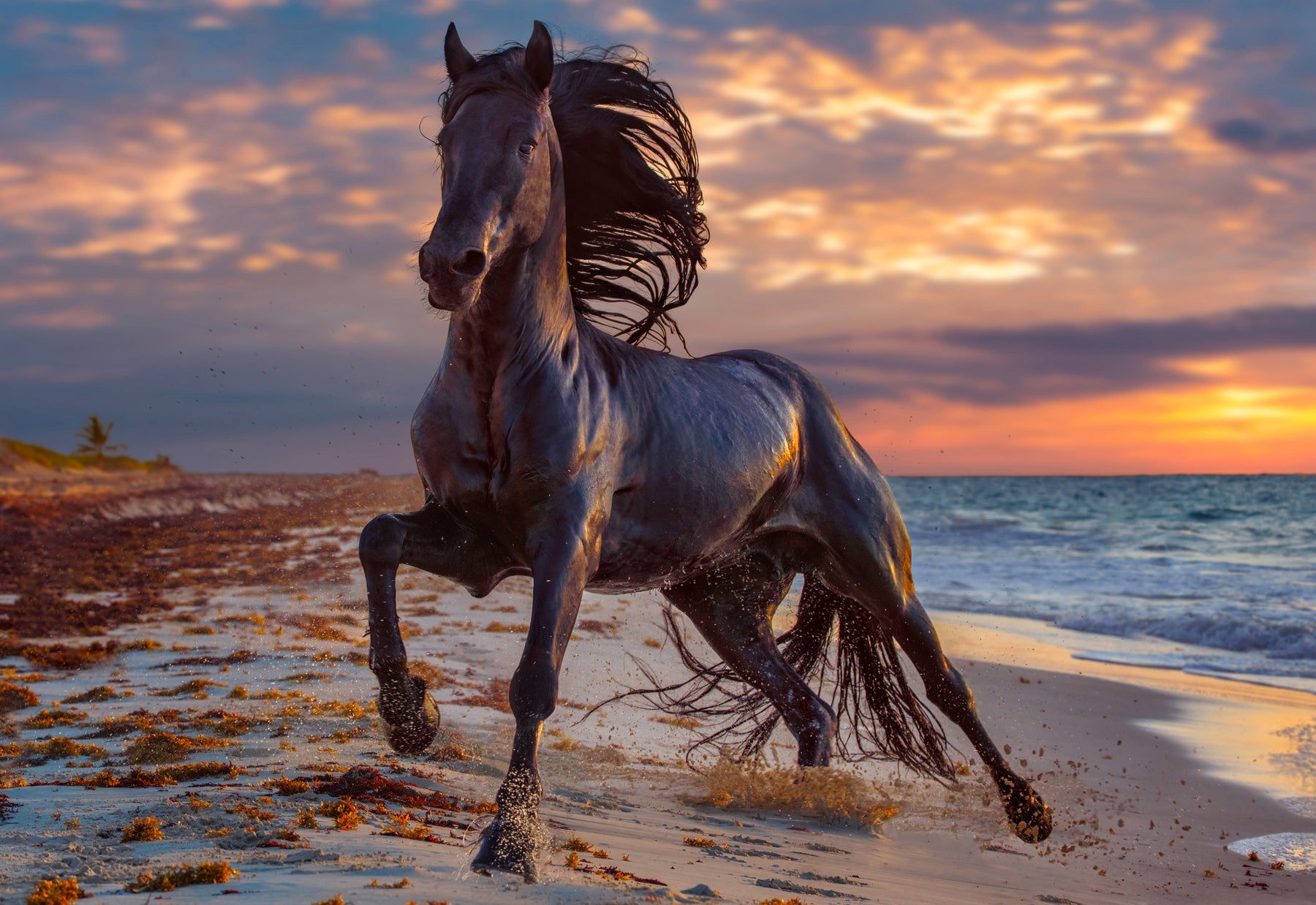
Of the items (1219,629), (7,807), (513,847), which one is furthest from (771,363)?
(1219,629)

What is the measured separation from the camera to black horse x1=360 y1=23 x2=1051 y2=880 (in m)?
3.16

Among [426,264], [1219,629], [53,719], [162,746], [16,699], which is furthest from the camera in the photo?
[1219,629]

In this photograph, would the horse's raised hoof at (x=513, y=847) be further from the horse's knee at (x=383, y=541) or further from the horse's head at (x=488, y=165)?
the horse's head at (x=488, y=165)

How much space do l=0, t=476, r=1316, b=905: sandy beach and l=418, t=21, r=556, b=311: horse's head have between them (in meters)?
1.58

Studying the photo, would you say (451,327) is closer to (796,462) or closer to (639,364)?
(639,364)

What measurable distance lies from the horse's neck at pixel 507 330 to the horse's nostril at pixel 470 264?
368 millimetres

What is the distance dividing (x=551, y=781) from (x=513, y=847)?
6.82 feet

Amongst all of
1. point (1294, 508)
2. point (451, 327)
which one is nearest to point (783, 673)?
point (451, 327)

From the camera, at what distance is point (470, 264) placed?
2.96m

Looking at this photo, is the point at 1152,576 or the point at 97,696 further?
the point at 1152,576

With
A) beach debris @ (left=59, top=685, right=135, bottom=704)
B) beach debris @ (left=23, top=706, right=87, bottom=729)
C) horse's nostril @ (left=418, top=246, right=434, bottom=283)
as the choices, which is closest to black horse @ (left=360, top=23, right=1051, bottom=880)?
horse's nostril @ (left=418, top=246, right=434, bottom=283)

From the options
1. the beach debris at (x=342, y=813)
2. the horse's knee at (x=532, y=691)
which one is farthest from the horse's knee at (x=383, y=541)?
the beach debris at (x=342, y=813)

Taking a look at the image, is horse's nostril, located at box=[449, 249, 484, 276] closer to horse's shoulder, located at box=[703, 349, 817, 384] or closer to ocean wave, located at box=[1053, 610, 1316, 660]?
horse's shoulder, located at box=[703, 349, 817, 384]

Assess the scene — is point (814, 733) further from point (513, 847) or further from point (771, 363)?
point (513, 847)
